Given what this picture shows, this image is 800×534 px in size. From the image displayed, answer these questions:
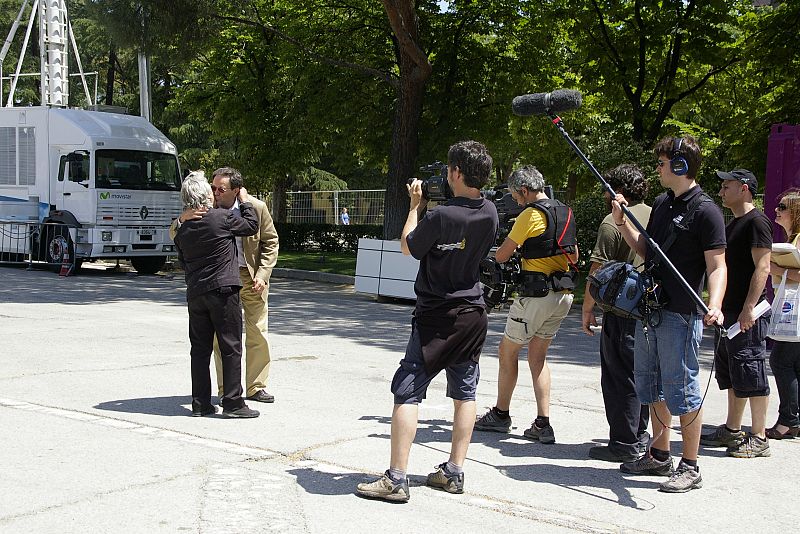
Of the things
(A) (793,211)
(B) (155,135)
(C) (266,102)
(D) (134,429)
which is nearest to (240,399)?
(D) (134,429)

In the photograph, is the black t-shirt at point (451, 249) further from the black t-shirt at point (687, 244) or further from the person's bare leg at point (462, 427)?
the black t-shirt at point (687, 244)

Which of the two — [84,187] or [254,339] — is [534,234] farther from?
[84,187]

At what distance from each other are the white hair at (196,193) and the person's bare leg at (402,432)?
105 inches

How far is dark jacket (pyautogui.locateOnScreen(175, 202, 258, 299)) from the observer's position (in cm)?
692

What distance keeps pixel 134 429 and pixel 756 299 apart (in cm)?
423

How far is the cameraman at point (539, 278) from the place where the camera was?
6.39 metres

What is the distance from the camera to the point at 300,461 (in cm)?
578

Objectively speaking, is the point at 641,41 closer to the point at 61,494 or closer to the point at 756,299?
the point at 756,299

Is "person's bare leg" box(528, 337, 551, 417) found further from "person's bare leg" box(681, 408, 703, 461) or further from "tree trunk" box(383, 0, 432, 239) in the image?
"tree trunk" box(383, 0, 432, 239)

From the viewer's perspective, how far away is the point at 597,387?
8812mm

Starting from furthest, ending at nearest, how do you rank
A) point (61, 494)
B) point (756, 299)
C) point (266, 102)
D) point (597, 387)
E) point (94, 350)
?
point (266, 102) → point (94, 350) → point (597, 387) → point (756, 299) → point (61, 494)

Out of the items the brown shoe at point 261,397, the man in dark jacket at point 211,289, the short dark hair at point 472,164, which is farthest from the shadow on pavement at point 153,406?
the short dark hair at point 472,164

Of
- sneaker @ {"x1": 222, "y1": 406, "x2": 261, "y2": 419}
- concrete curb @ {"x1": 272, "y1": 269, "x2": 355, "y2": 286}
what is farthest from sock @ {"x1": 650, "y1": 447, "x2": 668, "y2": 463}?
concrete curb @ {"x1": 272, "y1": 269, "x2": 355, "y2": 286}

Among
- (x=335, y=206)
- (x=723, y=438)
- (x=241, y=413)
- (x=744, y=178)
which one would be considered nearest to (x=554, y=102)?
(x=744, y=178)
